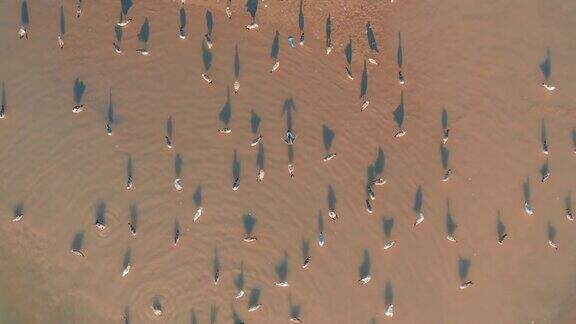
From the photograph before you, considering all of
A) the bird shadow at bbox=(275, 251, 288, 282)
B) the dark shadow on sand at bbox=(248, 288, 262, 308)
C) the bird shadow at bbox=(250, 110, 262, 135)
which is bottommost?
the dark shadow on sand at bbox=(248, 288, 262, 308)

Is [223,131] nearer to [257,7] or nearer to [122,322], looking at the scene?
[257,7]

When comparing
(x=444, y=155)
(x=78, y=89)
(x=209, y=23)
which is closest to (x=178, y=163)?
(x=78, y=89)

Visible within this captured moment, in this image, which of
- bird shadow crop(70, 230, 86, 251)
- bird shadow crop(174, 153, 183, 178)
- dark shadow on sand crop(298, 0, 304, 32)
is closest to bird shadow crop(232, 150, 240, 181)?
bird shadow crop(174, 153, 183, 178)

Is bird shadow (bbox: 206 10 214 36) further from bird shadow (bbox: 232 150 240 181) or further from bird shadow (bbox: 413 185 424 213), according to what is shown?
bird shadow (bbox: 413 185 424 213)

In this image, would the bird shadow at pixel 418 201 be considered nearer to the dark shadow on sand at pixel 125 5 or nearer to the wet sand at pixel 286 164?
the wet sand at pixel 286 164

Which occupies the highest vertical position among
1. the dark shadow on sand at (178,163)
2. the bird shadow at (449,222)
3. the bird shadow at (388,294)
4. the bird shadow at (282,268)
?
the dark shadow on sand at (178,163)

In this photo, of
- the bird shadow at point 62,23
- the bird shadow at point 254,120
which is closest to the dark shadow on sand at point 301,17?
the bird shadow at point 254,120

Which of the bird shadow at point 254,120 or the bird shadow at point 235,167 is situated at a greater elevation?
the bird shadow at point 254,120
